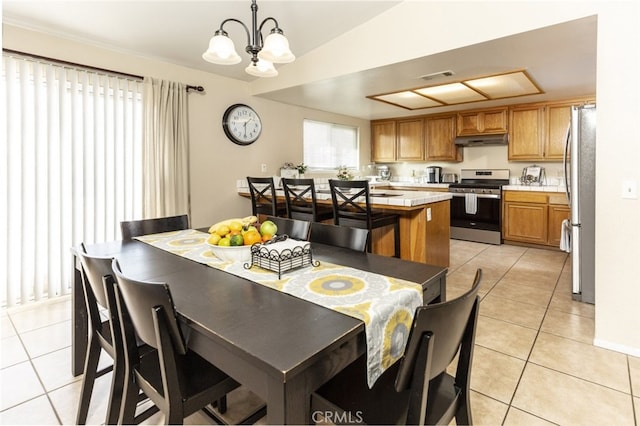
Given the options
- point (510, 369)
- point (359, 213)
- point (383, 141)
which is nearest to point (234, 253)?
point (510, 369)

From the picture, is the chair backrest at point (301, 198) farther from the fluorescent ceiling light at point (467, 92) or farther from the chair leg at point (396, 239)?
the fluorescent ceiling light at point (467, 92)

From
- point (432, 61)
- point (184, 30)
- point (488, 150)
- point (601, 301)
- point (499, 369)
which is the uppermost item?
point (184, 30)

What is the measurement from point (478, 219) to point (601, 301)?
3.25m

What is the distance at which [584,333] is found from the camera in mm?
2469

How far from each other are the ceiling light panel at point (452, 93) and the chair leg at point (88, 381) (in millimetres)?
3979

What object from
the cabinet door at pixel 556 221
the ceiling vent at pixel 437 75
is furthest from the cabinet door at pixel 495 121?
the ceiling vent at pixel 437 75

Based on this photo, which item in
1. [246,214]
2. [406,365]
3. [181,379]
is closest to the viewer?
[406,365]

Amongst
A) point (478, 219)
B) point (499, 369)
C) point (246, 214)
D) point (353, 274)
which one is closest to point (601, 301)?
point (499, 369)

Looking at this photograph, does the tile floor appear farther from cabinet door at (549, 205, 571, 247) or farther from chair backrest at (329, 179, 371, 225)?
cabinet door at (549, 205, 571, 247)

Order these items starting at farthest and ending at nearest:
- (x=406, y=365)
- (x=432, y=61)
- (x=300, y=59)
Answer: (x=300, y=59) → (x=432, y=61) → (x=406, y=365)

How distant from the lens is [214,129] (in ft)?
13.8

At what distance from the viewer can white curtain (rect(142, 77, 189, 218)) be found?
3.55 metres

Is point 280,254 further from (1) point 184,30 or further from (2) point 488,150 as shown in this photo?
(2) point 488,150

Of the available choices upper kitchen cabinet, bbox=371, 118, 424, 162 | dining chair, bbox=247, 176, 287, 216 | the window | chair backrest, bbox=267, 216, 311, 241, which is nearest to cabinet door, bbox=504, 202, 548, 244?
upper kitchen cabinet, bbox=371, 118, 424, 162
